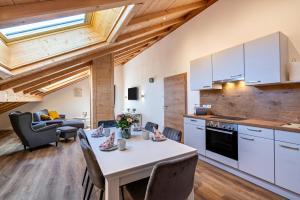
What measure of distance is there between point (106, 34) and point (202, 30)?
230 centimetres

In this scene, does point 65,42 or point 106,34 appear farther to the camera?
point 106,34

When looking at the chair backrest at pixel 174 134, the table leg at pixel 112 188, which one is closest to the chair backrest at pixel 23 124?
the chair backrest at pixel 174 134

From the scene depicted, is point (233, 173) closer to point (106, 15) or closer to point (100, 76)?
point (106, 15)

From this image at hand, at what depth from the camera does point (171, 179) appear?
1.13 metres

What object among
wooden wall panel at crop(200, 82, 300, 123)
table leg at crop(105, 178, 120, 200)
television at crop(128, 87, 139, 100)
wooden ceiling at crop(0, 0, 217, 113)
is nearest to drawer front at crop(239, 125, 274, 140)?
wooden wall panel at crop(200, 82, 300, 123)

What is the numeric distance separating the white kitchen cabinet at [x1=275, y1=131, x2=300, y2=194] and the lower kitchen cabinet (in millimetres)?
70

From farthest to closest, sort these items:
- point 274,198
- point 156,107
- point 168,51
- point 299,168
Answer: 1. point 156,107
2. point 168,51
3. point 274,198
4. point 299,168

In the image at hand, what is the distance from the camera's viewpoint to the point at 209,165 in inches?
122

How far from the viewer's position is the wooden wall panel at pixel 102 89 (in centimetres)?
418

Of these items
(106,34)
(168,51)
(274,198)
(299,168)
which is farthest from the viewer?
(168,51)

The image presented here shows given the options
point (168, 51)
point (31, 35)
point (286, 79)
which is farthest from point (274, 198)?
point (168, 51)

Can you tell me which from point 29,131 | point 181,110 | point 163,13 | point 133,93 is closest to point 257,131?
point 181,110

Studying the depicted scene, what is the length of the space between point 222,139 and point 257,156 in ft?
1.88

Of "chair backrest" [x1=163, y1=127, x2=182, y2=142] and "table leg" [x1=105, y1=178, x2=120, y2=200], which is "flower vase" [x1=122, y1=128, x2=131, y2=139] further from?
"table leg" [x1=105, y1=178, x2=120, y2=200]
